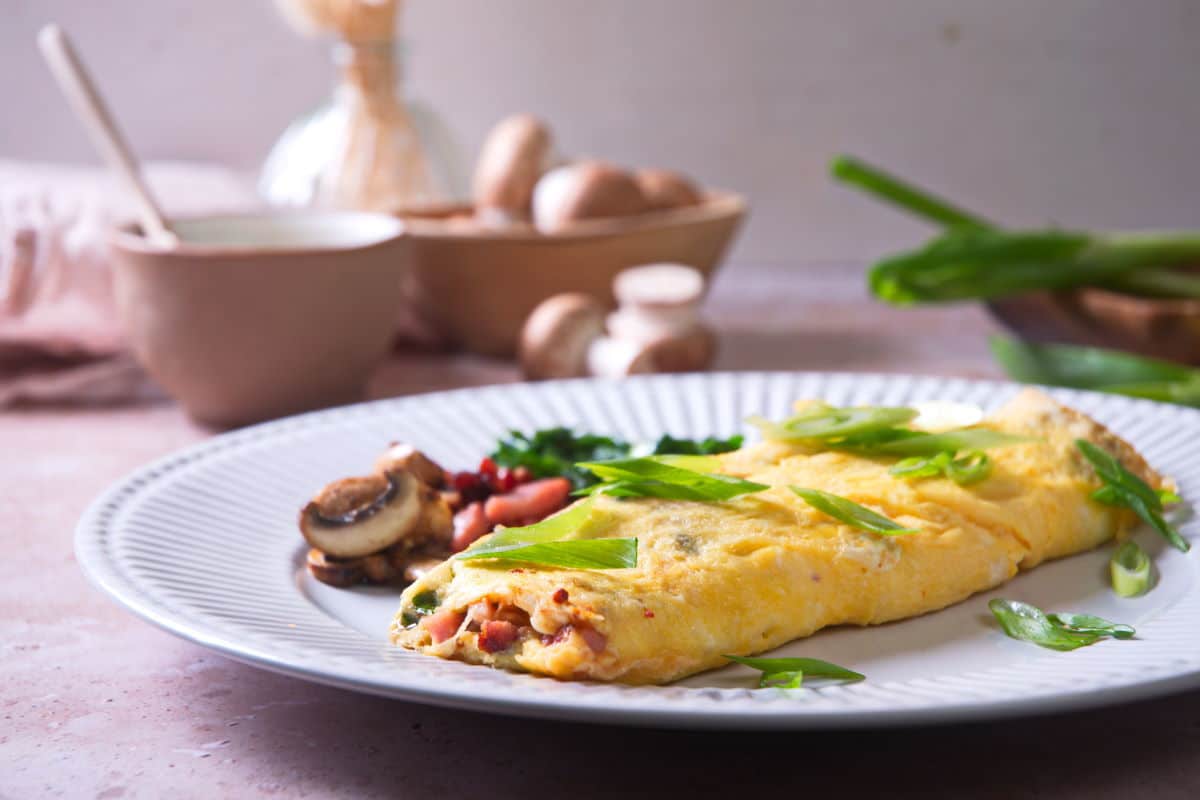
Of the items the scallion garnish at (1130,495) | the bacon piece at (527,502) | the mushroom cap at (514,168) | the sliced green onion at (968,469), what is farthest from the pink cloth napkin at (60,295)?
the scallion garnish at (1130,495)

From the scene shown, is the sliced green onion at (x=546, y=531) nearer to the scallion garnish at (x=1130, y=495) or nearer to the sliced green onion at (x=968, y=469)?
the sliced green onion at (x=968, y=469)

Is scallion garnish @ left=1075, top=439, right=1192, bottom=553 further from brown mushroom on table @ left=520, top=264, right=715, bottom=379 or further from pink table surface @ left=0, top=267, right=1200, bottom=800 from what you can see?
brown mushroom on table @ left=520, top=264, right=715, bottom=379

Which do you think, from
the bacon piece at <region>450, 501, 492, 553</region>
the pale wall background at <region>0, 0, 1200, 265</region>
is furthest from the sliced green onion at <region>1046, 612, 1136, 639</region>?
the pale wall background at <region>0, 0, 1200, 265</region>

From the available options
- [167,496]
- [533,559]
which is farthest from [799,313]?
[533,559]

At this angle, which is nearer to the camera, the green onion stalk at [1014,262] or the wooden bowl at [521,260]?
the green onion stalk at [1014,262]

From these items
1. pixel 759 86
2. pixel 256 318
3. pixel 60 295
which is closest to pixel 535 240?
pixel 256 318

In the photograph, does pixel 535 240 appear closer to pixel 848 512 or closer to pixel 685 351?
pixel 685 351
